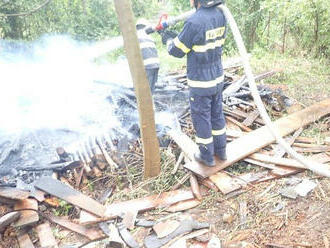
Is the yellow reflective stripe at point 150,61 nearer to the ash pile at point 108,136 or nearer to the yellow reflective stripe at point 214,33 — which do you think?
the ash pile at point 108,136

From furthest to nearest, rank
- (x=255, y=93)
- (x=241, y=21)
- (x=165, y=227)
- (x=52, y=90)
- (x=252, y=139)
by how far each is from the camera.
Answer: (x=241, y=21)
(x=52, y=90)
(x=252, y=139)
(x=255, y=93)
(x=165, y=227)

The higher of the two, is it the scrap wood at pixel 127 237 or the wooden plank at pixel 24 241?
the wooden plank at pixel 24 241

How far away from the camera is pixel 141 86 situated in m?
3.51

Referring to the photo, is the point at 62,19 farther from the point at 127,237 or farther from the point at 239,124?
the point at 127,237

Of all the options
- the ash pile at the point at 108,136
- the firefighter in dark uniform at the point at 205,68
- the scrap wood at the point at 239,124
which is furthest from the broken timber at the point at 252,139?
the ash pile at the point at 108,136

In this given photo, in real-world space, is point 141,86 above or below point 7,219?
above

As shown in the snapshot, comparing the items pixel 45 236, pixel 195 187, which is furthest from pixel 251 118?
pixel 45 236

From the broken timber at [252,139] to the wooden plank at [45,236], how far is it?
175 cm

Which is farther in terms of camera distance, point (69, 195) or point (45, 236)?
point (69, 195)

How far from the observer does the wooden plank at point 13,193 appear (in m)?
3.71

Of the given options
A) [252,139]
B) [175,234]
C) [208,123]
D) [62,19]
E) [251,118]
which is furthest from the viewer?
[62,19]

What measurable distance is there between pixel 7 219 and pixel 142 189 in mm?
1552

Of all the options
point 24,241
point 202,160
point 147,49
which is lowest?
point 24,241

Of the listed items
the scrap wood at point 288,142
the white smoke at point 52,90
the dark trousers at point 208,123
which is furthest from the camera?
the white smoke at point 52,90
